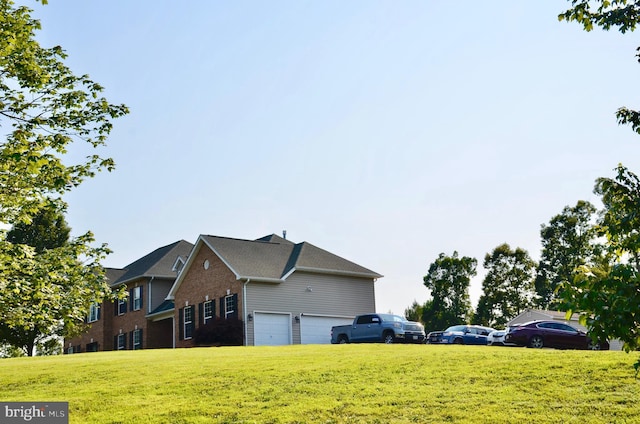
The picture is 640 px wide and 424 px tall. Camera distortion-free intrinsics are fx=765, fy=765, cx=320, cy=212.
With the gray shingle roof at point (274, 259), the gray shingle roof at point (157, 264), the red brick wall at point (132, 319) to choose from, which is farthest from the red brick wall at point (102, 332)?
the gray shingle roof at point (274, 259)

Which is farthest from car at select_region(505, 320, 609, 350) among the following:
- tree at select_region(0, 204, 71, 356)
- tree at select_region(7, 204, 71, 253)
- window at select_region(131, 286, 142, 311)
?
tree at select_region(7, 204, 71, 253)

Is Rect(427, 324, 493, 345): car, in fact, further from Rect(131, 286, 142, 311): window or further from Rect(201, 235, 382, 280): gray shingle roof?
Rect(131, 286, 142, 311): window

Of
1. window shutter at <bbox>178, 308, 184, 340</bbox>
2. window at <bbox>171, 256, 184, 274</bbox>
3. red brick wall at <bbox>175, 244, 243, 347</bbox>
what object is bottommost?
window shutter at <bbox>178, 308, 184, 340</bbox>

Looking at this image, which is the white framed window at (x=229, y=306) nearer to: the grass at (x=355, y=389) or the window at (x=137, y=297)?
the window at (x=137, y=297)

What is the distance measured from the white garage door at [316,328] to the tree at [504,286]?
2895cm

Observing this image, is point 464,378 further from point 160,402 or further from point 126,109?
point 126,109

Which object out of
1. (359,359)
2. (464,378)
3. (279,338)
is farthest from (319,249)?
(464,378)

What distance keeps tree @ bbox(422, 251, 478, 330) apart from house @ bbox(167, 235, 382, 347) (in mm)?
27682

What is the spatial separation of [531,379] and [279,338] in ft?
82.2

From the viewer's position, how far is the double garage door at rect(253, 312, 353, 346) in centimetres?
3969

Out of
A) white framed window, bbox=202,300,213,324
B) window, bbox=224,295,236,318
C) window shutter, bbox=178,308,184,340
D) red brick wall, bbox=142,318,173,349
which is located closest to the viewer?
window, bbox=224,295,236,318

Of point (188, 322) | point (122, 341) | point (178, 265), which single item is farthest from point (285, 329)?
point (122, 341)

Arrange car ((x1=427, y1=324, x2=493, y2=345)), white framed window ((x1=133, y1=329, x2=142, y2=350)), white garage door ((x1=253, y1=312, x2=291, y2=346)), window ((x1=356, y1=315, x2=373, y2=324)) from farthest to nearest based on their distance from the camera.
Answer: white framed window ((x1=133, y1=329, x2=142, y2=350)) < white garage door ((x1=253, y1=312, x2=291, y2=346)) < car ((x1=427, y1=324, x2=493, y2=345)) < window ((x1=356, y1=315, x2=373, y2=324))

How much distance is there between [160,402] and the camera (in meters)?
Answer: 16.3
